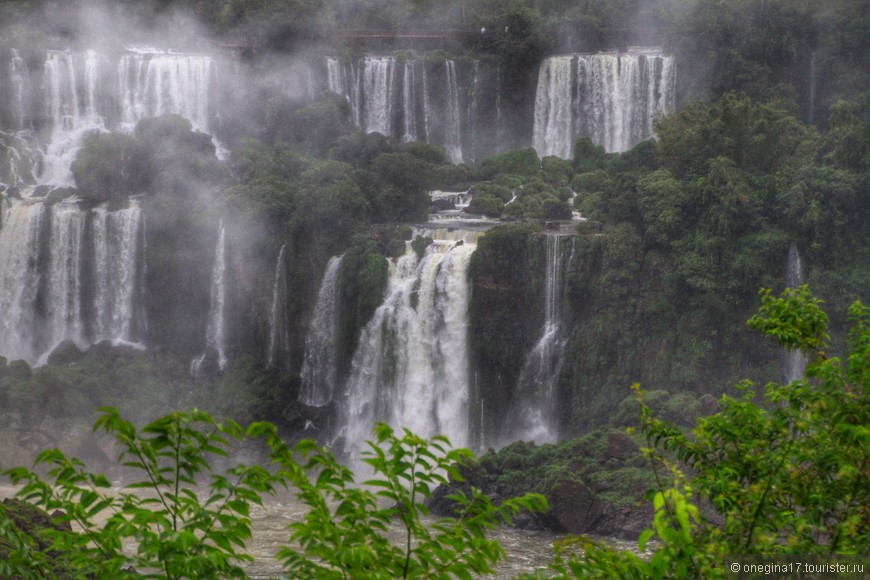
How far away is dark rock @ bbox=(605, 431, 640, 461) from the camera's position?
87.0ft

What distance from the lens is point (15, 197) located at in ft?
123

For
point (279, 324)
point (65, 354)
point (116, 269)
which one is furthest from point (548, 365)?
point (65, 354)

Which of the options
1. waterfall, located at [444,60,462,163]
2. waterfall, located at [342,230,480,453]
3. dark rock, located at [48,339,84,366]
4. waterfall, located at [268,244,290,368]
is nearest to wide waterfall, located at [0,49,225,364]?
dark rock, located at [48,339,84,366]

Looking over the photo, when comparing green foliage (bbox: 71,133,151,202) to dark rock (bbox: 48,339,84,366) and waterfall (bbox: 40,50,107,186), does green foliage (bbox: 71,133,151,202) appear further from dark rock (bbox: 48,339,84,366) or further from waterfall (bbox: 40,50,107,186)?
dark rock (bbox: 48,339,84,366)

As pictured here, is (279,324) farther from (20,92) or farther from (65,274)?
(20,92)

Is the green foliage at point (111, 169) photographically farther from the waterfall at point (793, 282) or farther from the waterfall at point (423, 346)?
the waterfall at point (793, 282)

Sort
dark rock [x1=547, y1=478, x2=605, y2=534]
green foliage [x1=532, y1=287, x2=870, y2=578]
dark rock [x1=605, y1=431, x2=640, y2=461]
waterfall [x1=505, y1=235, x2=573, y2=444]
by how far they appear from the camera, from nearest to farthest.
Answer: green foliage [x1=532, y1=287, x2=870, y2=578], dark rock [x1=547, y1=478, x2=605, y2=534], dark rock [x1=605, y1=431, x2=640, y2=461], waterfall [x1=505, y1=235, x2=573, y2=444]

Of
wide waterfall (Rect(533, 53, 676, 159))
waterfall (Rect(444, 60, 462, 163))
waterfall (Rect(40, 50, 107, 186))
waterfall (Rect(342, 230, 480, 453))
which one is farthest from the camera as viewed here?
waterfall (Rect(444, 60, 462, 163))

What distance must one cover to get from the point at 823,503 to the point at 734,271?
22233mm

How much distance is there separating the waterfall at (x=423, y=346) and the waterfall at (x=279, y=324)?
2996mm

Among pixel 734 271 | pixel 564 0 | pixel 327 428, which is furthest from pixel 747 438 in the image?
pixel 564 0

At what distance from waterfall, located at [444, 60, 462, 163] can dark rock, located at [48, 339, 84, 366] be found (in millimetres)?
16459

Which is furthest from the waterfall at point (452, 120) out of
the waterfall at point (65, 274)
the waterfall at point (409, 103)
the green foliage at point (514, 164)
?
the waterfall at point (65, 274)

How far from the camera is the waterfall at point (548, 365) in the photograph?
30.8m
